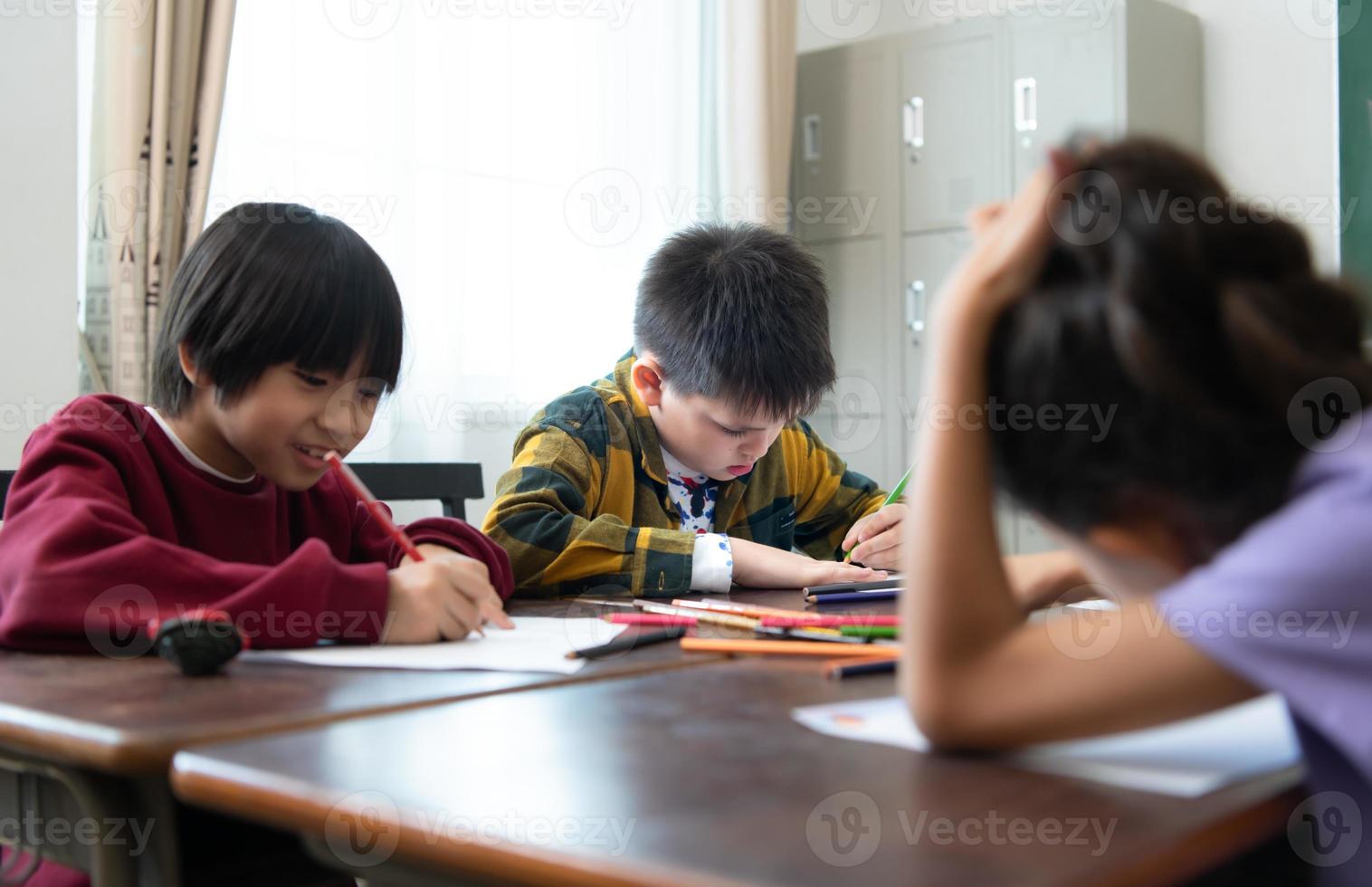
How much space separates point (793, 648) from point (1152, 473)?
16.7 inches

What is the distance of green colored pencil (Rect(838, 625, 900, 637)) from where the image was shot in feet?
3.21

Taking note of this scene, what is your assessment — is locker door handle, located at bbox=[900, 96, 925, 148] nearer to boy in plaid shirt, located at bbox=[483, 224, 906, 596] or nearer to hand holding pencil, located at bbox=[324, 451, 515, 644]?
boy in plaid shirt, located at bbox=[483, 224, 906, 596]

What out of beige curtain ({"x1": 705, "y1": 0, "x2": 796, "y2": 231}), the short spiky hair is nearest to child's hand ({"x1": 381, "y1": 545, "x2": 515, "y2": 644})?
the short spiky hair

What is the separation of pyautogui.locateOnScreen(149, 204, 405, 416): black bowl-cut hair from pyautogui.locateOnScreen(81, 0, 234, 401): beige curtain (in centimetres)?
102

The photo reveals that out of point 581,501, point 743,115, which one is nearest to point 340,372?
point 581,501

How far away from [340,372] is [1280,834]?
91cm

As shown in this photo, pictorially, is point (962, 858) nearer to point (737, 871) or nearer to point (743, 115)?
point (737, 871)

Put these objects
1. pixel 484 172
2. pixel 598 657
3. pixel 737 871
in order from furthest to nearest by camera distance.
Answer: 1. pixel 484 172
2. pixel 598 657
3. pixel 737 871

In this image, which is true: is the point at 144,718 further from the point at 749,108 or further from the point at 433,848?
the point at 749,108

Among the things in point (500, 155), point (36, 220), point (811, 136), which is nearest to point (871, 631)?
point (36, 220)

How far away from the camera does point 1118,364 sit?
0.52 meters

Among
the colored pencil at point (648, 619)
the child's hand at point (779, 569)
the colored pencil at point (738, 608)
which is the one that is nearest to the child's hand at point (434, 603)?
the colored pencil at point (648, 619)

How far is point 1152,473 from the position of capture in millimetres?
527

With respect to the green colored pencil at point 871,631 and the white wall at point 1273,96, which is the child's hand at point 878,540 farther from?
the white wall at point 1273,96
